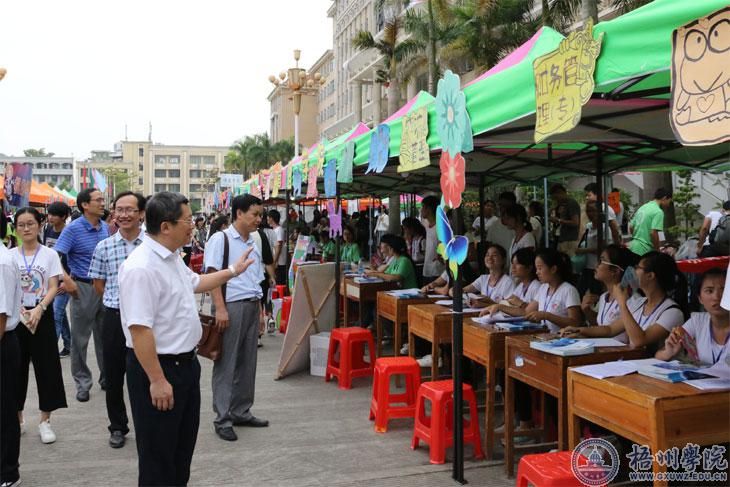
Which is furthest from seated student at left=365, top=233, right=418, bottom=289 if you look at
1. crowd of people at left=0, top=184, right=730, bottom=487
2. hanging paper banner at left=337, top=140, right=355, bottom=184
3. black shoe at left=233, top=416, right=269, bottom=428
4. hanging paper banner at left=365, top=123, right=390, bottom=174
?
black shoe at left=233, top=416, right=269, bottom=428

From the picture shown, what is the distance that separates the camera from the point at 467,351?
15.2ft

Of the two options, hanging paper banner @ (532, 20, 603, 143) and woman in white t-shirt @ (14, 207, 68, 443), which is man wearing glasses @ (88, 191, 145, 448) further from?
hanging paper banner @ (532, 20, 603, 143)

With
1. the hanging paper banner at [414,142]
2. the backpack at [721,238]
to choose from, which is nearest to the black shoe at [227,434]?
the hanging paper banner at [414,142]

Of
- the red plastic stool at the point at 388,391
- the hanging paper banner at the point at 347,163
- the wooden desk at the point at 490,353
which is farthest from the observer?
the hanging paper banner at the point at 347,163

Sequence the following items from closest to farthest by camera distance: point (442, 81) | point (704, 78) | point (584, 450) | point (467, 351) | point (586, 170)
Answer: point (704, 78)
point (584, 450)
point (442, 81)
point (467, 351)
point (586, 170)

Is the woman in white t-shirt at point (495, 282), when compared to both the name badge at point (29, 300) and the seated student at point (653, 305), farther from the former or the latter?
the name badge at point (29, 300)

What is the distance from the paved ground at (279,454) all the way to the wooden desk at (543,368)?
452mm

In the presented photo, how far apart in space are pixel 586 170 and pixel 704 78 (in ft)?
18.7

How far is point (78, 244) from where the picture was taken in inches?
232

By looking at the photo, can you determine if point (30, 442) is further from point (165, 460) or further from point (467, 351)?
point (467, 351)

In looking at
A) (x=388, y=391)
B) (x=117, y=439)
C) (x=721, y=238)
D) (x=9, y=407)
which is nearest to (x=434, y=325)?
(x=388, y=391)

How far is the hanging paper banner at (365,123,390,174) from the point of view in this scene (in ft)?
18.5

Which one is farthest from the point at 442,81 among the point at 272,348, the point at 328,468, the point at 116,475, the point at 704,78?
the point at 272,348

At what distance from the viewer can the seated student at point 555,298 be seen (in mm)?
4574
